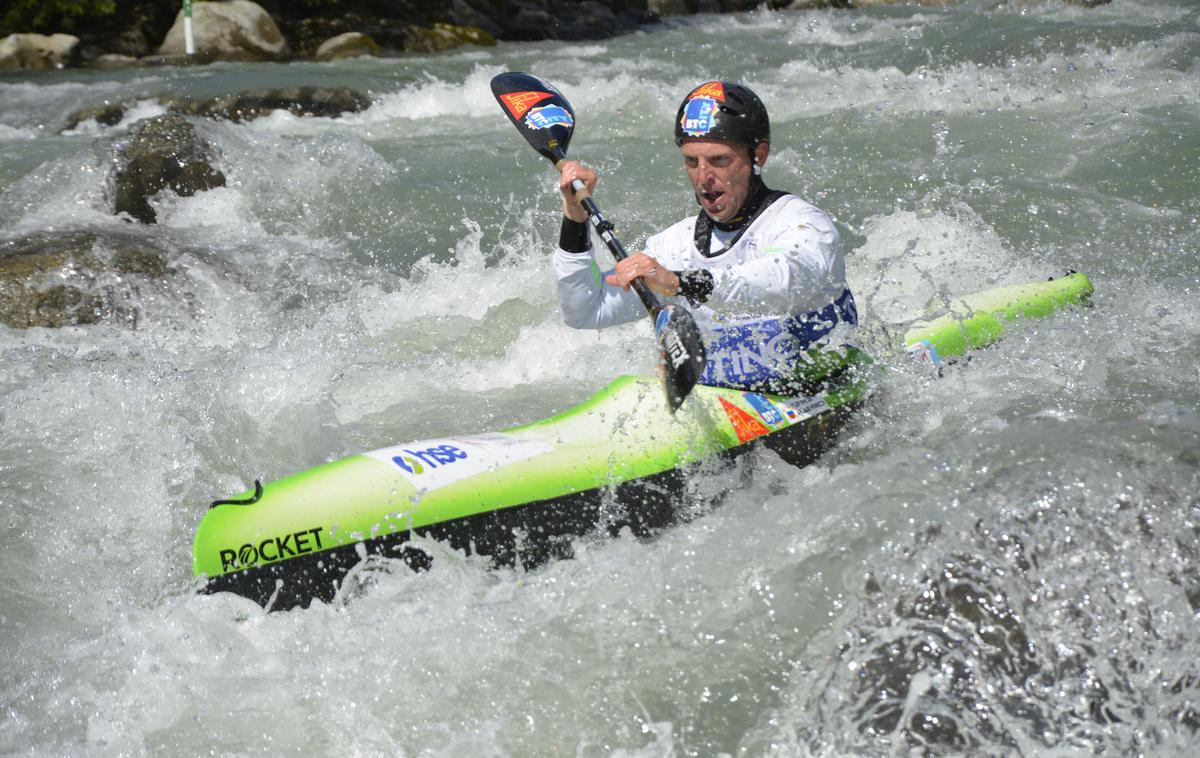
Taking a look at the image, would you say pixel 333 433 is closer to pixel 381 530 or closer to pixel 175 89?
pixel 381 530

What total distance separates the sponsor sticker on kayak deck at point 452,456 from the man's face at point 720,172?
979 millimetres

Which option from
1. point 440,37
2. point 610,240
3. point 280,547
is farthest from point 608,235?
point 440,37

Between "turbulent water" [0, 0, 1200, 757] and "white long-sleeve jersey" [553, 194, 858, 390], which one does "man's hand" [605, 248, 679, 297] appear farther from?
"turbulent water" [0, 0, 1200, 757]

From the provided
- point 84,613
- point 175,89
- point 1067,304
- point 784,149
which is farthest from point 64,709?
point 175,89

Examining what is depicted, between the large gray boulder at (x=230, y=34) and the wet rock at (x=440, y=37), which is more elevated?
the large gray boulder at (x=230, y=34)

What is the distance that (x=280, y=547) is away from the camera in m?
3.50

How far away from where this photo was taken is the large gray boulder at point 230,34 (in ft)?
44.1

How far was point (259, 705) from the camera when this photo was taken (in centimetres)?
309

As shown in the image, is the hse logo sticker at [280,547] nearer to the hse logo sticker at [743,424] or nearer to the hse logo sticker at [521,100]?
the hse logo sticker at [743,424]

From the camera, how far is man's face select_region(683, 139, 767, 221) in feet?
12.4

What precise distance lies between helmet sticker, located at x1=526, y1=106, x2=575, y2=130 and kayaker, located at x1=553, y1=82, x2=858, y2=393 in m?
0.76

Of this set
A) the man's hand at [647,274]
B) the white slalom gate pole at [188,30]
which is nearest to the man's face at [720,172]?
the man's hand at [647,274]

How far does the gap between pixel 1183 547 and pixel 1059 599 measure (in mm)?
369

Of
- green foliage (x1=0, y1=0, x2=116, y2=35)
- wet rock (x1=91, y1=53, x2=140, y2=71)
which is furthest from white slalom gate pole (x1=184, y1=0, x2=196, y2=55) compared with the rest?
green foliage (x1=0, y1=0, x2=116, y2=35)
